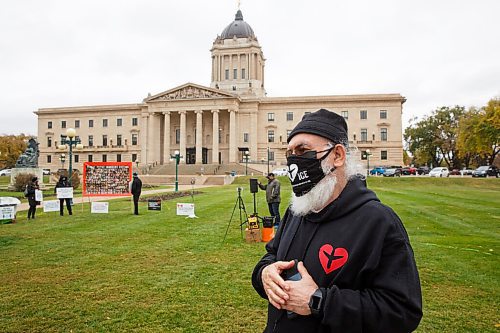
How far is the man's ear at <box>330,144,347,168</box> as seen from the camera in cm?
235

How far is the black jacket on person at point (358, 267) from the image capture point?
6.13 feet

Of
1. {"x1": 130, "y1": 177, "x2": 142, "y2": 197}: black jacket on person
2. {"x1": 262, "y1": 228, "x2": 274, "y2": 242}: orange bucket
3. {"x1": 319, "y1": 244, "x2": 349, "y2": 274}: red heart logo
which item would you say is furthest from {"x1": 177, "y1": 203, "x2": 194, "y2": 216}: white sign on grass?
{"x1": 319, "y1": 244, "x2": 349, "y2": 274}: red heart logo

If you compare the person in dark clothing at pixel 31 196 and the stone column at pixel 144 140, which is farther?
the stone column at pixel 144 140

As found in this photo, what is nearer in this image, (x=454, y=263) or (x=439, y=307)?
(x=439, y=307)

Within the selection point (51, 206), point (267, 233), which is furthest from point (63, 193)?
point (267, 233)

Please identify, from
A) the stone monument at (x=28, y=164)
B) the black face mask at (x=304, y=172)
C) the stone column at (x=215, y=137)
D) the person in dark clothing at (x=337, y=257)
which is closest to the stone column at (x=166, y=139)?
the stone column at (x=215, y=137)

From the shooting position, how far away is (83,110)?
8294 cm

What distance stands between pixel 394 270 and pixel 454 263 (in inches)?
289

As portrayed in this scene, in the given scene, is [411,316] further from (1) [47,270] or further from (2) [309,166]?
(1) [47,270]

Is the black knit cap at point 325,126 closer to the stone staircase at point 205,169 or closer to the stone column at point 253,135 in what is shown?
the stone staircase at point 205,169

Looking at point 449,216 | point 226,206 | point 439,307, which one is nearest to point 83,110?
point 226,206

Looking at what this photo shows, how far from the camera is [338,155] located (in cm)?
237

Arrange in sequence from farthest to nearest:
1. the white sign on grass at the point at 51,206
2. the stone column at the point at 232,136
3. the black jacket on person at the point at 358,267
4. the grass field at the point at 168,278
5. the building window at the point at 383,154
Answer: the building window at the point at 383,154, the stone column at the point at 232,136, the white sign on grass at the point at 51,206, the grass field at the point at 168,278, the black jacket on person at the point at 358,267

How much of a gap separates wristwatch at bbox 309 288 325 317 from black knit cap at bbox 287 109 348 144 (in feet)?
3.08
